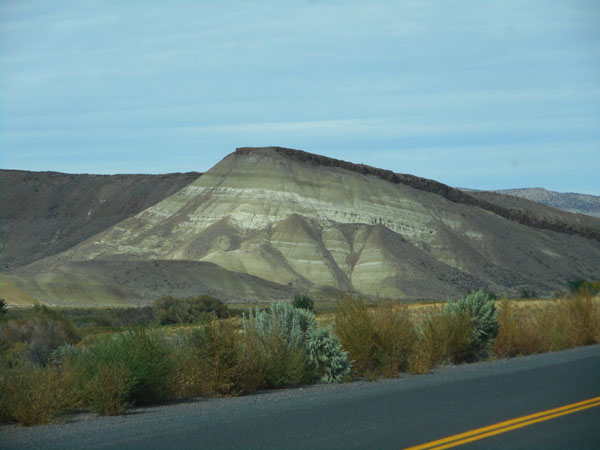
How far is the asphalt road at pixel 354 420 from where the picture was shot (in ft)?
27.4

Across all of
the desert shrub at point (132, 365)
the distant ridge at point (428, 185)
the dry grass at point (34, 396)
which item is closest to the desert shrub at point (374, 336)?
the desert shrub at point (132, 365)

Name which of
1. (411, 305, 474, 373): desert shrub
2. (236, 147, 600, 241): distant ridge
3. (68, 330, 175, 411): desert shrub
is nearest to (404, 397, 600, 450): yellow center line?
(68, 330, 175, 411): desert shrub

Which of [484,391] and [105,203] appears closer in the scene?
[484,391]

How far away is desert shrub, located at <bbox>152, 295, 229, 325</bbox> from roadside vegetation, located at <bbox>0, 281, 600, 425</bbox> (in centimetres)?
2500

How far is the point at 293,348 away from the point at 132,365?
3.81m

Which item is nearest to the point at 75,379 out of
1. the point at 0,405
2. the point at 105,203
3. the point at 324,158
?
the point at 0,405

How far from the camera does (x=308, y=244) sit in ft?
307

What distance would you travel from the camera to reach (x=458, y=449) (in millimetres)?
7875

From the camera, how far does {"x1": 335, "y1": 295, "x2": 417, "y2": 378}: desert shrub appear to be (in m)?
15.4

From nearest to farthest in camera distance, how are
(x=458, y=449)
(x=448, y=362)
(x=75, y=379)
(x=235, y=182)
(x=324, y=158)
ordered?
(x=458, y=449) < (x=75, y=379) < (x=448, y=362) < (x=235, y=182) < (x=324, y=158)

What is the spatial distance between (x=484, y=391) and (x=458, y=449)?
4.11m

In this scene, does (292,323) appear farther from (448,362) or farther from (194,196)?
(194,196)

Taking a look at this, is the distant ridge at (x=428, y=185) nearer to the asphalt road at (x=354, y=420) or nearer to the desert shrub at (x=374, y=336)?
the desert shrub at (x=374, y=336)

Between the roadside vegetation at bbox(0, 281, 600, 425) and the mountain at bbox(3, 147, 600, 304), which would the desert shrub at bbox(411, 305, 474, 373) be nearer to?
the roadside vegetation at bbox(0, 281, 600, 425)
